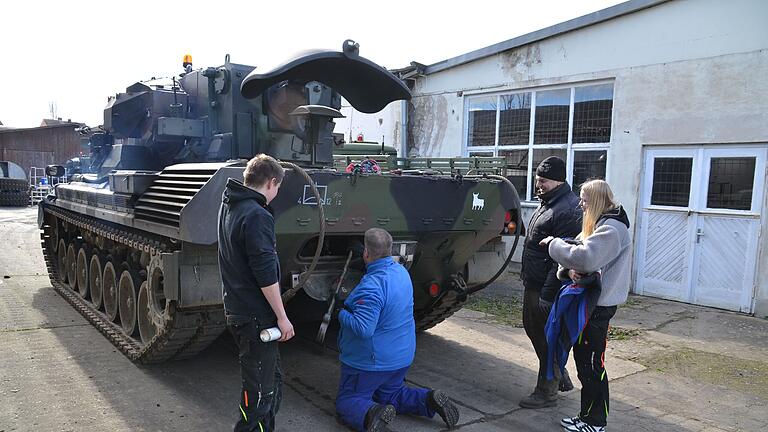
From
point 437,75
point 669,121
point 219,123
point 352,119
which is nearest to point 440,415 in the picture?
point 219,123

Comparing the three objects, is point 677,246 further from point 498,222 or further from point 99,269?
point 99,269

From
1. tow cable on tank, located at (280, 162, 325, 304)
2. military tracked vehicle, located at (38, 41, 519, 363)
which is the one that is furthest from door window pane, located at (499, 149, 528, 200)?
tow cable on tank, located at (280, 162, 325, 304)

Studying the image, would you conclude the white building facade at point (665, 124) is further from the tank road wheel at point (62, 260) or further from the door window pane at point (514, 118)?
the tank road wheel at point (62, 260)

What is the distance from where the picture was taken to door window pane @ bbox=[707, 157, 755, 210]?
7.67 m

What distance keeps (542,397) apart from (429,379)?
0.98 m

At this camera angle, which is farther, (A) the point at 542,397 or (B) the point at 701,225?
(B) the point at 701,225

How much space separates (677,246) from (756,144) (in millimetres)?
1629

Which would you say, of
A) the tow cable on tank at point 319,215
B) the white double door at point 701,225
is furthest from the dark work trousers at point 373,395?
the white double door at point 701,225

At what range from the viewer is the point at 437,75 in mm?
11516

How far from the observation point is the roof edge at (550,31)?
8531mm

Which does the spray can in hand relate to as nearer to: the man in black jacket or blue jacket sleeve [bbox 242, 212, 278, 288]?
blue jacket sleeve [bbox 242, 212, 278, 288]

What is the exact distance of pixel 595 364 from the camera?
3857 mm

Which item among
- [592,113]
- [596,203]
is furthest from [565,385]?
[592,113]

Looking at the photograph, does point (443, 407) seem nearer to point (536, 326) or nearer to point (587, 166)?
point (536, 326)
